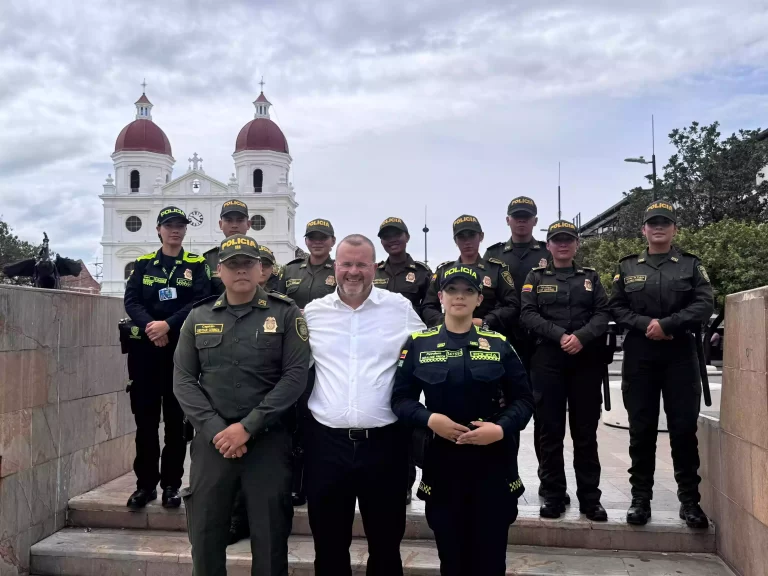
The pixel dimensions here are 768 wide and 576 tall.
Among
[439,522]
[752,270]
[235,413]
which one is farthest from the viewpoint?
[752,270]

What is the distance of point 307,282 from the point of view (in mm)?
5230

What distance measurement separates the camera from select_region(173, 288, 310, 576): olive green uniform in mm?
3318

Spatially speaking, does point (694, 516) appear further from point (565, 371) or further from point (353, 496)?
point (353, 496)

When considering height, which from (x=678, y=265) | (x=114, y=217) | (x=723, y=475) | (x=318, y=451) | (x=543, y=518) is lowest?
(x=543, y=518)

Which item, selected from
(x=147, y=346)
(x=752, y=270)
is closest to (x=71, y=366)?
(x=147, y=346)

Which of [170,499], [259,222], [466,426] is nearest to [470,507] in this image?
[466,426]

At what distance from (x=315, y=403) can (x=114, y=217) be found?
7637cm

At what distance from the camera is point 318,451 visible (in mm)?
3336

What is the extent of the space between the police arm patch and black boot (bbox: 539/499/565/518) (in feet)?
7.52

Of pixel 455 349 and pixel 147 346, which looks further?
pixel 147 346

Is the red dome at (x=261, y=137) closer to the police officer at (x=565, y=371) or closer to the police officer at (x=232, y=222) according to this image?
the police officer at (x=232, y=222)

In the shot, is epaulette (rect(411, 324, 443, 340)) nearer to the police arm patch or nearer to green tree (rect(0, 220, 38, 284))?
the police arm patch

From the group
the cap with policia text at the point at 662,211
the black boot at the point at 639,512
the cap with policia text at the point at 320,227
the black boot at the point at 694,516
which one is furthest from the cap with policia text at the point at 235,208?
the black boot at the point at 694,516

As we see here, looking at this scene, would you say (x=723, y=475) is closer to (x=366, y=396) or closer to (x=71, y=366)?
(x=366, y=396)
